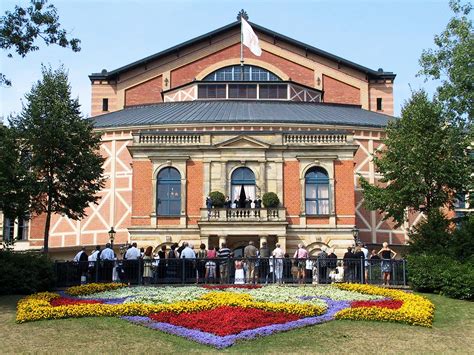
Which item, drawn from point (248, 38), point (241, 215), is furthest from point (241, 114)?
point (241, 215)

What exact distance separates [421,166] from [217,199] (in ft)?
38.3

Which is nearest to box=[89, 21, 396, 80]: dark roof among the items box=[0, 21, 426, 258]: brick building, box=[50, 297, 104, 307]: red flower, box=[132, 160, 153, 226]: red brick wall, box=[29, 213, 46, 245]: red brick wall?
box=[0, 21, 426, 258]: brick building

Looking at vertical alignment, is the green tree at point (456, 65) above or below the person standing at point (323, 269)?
above

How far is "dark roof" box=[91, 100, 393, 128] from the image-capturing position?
5497 centimetres

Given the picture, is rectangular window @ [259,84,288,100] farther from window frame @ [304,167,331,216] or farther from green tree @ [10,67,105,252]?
green tree @ [10,67,105,252]

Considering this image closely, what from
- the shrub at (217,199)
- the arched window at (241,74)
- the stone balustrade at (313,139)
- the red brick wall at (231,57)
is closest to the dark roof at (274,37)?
the red brick wall at (231,57)

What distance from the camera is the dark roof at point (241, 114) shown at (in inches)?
2164

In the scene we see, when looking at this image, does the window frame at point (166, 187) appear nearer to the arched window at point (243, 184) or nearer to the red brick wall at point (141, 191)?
the red brick wall at point (141, 191)

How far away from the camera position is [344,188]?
44906mm

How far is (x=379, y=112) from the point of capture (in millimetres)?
70625

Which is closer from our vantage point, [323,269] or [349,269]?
[349,269]

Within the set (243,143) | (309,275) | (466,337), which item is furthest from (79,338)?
(243,143)

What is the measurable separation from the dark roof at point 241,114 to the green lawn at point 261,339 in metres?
33.5

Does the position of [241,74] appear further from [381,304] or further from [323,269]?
[381,304]
